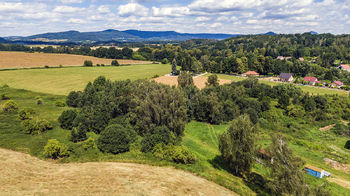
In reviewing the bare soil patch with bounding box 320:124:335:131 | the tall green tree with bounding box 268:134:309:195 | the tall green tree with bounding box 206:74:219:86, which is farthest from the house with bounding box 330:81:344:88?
the tall green tree with bounding box 268:134:309:195

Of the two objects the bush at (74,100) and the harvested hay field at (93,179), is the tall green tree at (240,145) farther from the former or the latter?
the bush at (74,100)

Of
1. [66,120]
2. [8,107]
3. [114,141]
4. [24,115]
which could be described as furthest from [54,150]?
[8,107]

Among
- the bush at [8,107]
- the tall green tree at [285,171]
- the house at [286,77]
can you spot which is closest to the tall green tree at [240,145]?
the tall green tree at [285,171]

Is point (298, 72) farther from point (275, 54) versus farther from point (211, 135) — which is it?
point (211, 135)

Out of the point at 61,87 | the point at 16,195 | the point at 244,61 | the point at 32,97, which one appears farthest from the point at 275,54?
the point at 16,195

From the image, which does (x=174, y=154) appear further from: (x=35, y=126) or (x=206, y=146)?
(x=35, y=126)

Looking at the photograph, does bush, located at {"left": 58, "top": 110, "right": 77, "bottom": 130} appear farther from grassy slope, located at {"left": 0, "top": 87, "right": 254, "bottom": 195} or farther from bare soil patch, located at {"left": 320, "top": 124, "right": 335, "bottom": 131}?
bare soil patch, located at {"left": 320, "top": 124, "right": 335, "bottom": 131}
